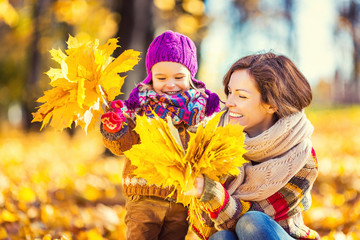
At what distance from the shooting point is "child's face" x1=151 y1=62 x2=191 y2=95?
2.19 metres

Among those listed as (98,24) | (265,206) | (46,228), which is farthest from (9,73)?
(265,206)

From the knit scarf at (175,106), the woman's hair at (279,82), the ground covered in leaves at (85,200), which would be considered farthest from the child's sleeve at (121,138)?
the ground covered in leaves at (85,200)

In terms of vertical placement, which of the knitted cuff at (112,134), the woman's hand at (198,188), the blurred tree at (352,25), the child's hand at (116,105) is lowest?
the blurred tree at (352,25)

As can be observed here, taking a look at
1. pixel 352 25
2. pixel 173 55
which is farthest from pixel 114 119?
pixel 352 25

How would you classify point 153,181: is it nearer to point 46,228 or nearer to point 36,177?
point 46,228

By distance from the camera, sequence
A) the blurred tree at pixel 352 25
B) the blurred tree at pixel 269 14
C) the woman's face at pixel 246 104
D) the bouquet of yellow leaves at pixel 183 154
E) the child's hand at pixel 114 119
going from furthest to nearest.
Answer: the blurred tree at pixel 352 25 → the blurred tree at pixel 269 14 → the woman's face at pixel 246 104 → the child's hand at pixel 114 119 → the bouquet of yellow leaves at pixel 183 154

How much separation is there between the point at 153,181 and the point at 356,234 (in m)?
2.00

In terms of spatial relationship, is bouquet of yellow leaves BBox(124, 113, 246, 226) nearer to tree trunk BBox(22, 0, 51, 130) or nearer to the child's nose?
the child's nose

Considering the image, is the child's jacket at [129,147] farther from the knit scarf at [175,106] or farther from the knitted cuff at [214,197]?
the knitted cuff at [214,197]

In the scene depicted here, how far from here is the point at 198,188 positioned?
68.3 inches

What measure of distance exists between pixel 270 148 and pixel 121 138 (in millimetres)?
774

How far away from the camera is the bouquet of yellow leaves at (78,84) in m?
1.83

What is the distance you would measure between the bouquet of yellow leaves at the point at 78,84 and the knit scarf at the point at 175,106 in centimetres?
30

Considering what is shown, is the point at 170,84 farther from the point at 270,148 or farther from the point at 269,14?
the point at 269,14
